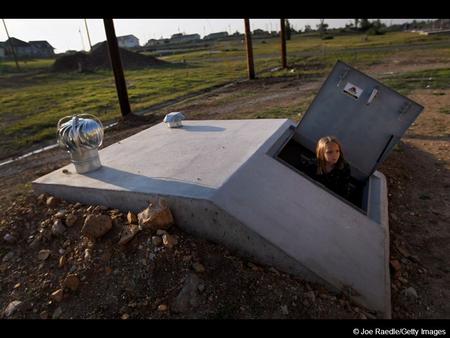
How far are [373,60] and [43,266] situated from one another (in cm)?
2114

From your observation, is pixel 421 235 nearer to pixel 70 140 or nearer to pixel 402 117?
pixel 402 117

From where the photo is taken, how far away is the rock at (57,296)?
3.05 m

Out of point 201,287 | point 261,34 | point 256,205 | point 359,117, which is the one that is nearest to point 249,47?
point 359,117

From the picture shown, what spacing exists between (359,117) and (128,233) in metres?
3.29

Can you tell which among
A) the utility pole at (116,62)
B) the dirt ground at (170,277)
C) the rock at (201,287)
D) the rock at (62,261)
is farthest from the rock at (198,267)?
the utility pole at (116,62)

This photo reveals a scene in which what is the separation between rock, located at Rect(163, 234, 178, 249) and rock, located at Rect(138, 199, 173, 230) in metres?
0.12

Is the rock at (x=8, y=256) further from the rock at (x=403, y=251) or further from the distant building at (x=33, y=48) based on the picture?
the distant building at (x=33, y=48)

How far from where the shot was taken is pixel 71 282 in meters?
3.11

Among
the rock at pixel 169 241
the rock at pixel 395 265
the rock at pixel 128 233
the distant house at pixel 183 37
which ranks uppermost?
the distant house at pixel 183 37

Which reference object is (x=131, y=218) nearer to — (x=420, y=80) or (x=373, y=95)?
(x=373, y=95)

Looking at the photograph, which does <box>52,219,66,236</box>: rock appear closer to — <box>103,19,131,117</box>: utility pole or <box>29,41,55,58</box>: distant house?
<box>103,19,131,117</box>: utility pole

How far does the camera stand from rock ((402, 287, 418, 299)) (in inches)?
126

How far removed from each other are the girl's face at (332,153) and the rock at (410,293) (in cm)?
151
